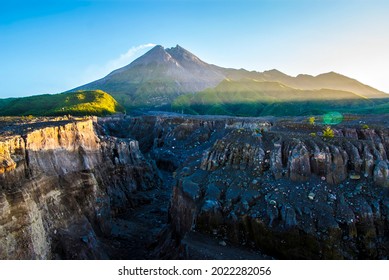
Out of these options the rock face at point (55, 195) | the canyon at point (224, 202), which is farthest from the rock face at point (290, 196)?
the rock face at point (55, 195)

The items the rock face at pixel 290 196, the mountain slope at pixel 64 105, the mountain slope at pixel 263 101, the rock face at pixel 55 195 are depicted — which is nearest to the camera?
the rock face at pixel 55 195

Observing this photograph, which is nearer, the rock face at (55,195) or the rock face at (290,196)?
the rock face at (55,195)

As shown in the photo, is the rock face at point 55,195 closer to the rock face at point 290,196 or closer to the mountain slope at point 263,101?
the rock face at point 290,196

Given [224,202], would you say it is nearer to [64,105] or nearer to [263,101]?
[64,105]

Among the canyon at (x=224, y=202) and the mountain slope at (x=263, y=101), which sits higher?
the mountain slope at (x=263, y=101)

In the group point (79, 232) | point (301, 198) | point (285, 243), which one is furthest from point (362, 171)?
point (79, 232)

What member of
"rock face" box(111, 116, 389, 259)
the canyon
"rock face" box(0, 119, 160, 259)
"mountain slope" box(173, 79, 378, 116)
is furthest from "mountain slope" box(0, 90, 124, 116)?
"rock face" box(111, 116, 389, 259)

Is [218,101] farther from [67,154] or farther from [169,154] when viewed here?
[67,154]
